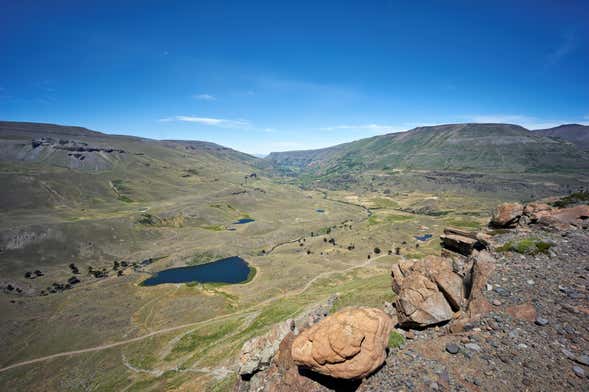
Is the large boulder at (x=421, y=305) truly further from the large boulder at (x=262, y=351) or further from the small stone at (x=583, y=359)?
the large boulder at (x=262, y=351)

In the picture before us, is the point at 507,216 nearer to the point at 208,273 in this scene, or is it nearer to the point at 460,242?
the point at 460,242

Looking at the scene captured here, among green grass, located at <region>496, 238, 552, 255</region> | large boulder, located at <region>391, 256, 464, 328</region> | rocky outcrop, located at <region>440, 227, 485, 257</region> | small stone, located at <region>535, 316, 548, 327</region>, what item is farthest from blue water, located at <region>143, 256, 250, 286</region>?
small stone, located at <region>535, 316, 548, 327</region>

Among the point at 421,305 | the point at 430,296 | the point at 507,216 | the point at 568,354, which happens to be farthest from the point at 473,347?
the point at 507,216

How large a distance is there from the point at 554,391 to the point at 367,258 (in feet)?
421

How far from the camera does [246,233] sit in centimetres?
18938

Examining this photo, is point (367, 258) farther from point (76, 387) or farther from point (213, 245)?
point (76, 387)

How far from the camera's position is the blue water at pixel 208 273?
4894 inches

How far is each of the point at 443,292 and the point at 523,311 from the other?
5419 millimetres

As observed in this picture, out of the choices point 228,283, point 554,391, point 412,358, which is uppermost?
point 554,391

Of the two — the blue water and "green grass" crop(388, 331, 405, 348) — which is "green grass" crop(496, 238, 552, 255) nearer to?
"green grass" crop(388, 331, 405, 348)

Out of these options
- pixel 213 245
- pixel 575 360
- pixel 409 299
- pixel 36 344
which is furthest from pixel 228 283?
pixel 575 360

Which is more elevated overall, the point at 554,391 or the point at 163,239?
the point at 554,391

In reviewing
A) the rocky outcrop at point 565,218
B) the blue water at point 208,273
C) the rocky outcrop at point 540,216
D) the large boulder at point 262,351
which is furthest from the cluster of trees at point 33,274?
the rocky outcrop at point 565,218

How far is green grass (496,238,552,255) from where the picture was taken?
19641 millimetres
